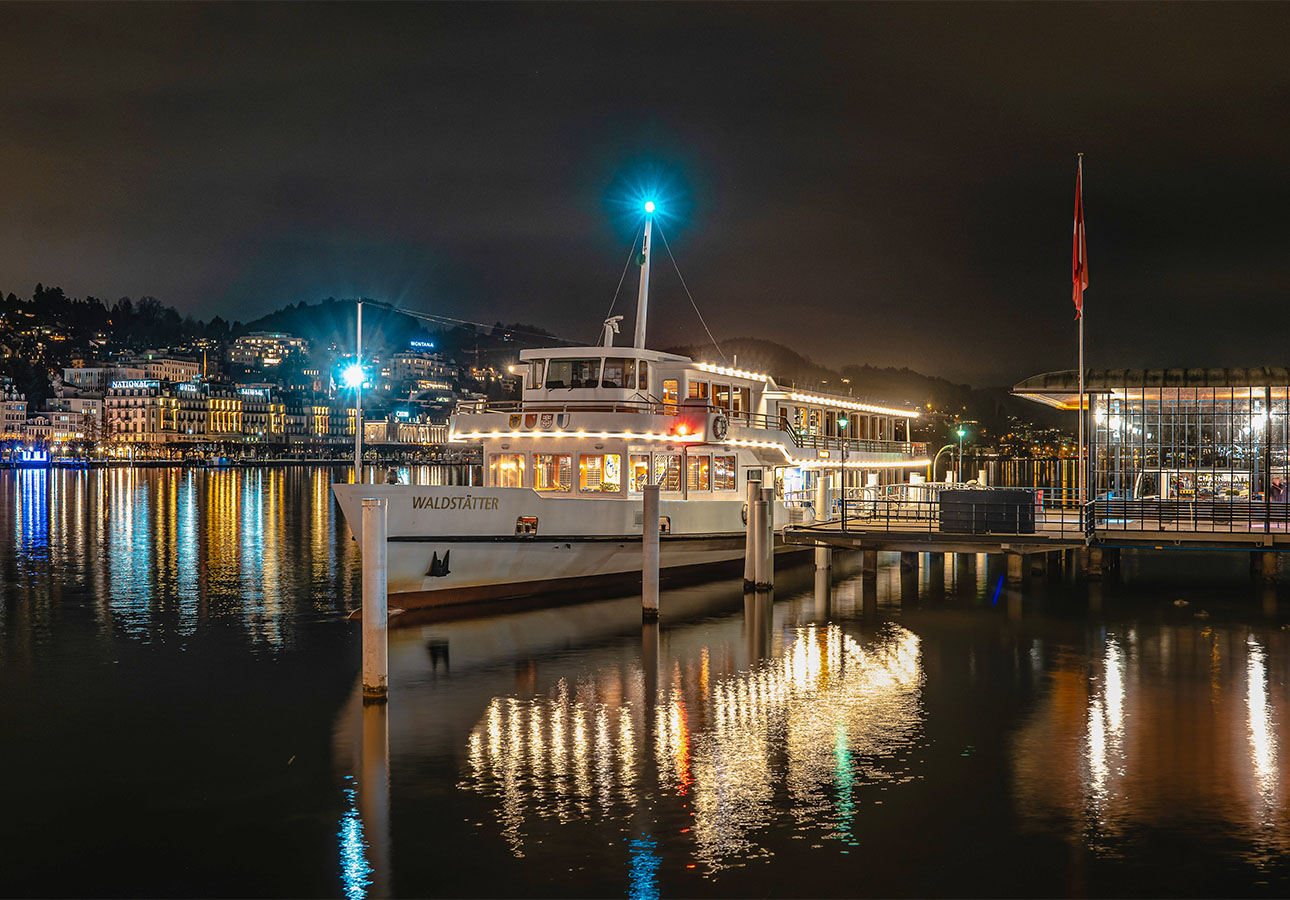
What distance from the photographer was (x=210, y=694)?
67.7 feet

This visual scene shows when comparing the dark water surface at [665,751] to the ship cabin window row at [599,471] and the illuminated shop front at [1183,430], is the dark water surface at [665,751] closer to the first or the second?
the ship cabin window row at [599,471]

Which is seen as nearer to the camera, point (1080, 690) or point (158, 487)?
point (1080, 690)

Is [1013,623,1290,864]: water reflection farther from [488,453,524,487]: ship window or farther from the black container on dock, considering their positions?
[488,453,524,487]: ship window

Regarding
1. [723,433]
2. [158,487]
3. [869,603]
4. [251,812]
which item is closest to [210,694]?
[251,812]

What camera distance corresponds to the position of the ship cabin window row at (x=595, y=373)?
101ft

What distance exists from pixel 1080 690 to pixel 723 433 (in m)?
13.2

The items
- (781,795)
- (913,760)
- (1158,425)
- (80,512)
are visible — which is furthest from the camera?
(80,512)

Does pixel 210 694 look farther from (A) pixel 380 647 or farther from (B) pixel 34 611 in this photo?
(B) pixel 34 611

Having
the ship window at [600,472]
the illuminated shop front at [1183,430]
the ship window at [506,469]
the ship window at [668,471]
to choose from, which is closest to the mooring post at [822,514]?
the ship window at [668,471]

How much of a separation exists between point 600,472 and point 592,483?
377 mm

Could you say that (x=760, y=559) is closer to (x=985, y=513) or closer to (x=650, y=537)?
(x=650, y=537)

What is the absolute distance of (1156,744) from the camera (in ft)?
54.0

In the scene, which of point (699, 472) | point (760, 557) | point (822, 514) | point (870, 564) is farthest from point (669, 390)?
point (870, 564)

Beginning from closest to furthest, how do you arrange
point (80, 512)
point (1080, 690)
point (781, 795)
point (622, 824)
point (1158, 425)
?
point (622, 824)
point (781, 795)
point (1080, 690)
point (1158, 425)
point (80, 512)
